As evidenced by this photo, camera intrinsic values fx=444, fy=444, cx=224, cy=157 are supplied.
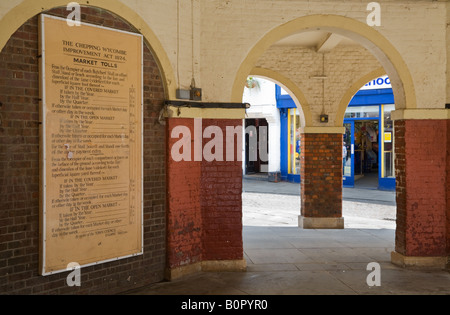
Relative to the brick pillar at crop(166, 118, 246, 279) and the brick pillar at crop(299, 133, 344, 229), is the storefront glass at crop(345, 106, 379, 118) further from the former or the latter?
the brick pillar at crop(166, 118, 246, 279)

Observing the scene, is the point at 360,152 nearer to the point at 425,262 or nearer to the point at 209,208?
the point at 425,262

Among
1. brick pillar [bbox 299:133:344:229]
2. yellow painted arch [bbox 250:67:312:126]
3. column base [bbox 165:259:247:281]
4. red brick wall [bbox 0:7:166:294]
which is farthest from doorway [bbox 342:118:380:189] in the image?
red brick wall [bbox 0:7:166:294]

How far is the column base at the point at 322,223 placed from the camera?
10672 mm

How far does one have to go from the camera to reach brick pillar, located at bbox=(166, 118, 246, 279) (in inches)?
258

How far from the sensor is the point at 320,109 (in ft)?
35.5

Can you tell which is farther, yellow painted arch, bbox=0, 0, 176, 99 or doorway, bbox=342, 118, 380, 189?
doorway, bbox=342, 118, 380, 189

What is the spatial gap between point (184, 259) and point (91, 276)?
1522 mm

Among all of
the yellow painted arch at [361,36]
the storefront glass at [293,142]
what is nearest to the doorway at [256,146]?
the storefront glass at [293,142]

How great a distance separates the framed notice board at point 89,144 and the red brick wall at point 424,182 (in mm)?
4247

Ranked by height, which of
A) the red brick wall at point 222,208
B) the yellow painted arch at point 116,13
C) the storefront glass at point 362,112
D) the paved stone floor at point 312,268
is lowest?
the paved stone floor at point 312,268

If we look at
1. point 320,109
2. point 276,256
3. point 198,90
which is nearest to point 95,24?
point 198,90

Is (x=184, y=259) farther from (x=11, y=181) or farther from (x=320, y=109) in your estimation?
(x=320, y=109)

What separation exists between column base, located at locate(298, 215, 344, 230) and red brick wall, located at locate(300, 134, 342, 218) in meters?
0.15

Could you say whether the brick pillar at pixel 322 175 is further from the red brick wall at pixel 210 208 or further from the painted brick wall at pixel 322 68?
the red brick wall at pixel 210 208
